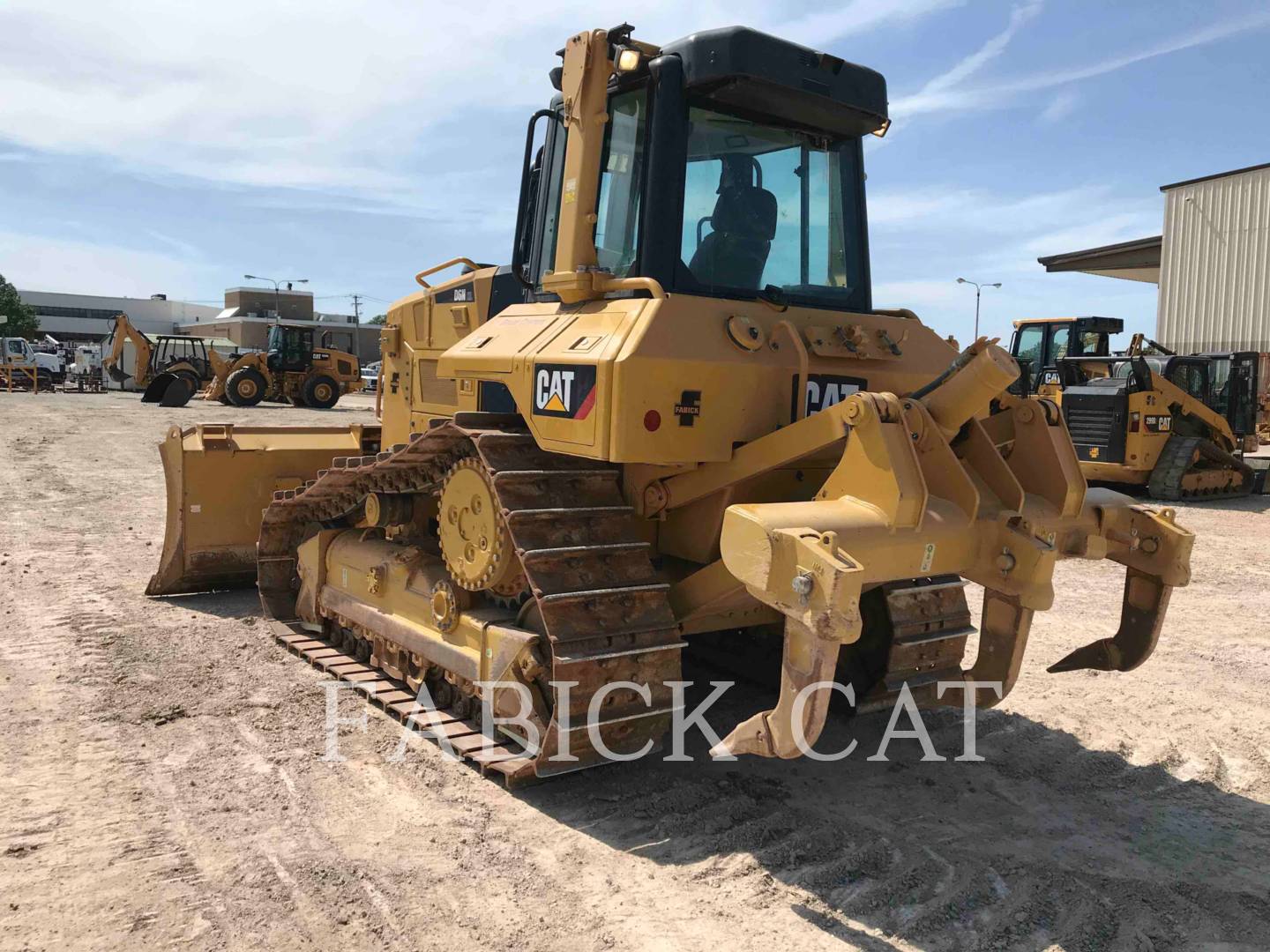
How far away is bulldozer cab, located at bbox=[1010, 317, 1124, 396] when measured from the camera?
17.6 metres

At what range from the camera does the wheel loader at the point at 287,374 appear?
101 feet

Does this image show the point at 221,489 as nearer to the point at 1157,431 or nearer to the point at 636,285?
the point at 636,285

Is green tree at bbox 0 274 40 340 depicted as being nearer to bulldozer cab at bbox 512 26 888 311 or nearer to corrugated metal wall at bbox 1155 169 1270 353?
corrugated metal wall at bbox 1155 169 1270 353

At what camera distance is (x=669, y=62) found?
4.32m

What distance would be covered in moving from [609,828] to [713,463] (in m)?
1.51

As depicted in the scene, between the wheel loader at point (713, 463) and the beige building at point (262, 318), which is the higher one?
the beige building at point (262, 318)

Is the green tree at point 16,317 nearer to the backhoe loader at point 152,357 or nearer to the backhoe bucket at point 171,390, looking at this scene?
the backhoe loader at point 152,357

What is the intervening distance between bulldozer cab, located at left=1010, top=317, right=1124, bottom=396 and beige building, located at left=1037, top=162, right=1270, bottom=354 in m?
11.4

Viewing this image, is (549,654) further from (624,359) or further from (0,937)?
(0,937)

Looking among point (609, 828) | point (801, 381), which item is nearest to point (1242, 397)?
point (801, 381)

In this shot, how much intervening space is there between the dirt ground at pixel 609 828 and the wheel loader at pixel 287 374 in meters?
25.9

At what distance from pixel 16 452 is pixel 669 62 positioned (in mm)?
15985

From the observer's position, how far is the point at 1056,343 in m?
18.1

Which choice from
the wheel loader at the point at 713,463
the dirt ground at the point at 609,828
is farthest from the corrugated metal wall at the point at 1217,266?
the wheel loader at the point at 713,463
